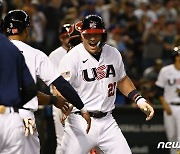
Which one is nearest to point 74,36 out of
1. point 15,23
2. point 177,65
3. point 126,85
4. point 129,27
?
point 126,85

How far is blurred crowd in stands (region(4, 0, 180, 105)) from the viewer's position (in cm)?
1462

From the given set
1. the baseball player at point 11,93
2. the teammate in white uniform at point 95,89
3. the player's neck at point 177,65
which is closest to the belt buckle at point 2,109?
the baseball player at point 11,93

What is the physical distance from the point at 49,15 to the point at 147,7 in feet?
12.8

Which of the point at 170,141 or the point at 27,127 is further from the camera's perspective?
the point at 170,141

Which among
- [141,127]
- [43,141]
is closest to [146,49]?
[141,127]

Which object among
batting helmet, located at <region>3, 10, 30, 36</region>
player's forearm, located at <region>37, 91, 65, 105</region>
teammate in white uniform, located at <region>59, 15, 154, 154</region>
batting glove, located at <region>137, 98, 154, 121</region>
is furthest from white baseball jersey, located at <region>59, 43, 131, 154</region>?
batting helmet, located at <region>3, 10, 30, 36</region>

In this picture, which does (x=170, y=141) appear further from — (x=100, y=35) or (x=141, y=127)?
(x=100, y=35)

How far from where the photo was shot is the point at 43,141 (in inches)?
428

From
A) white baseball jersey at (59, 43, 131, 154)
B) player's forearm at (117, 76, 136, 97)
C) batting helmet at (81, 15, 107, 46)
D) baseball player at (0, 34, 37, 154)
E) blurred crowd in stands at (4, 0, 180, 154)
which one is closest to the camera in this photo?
baseball player at (0, 34, 37, 154)

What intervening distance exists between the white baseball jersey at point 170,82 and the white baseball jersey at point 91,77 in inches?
160

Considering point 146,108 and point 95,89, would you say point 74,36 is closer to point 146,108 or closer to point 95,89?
point 95,89

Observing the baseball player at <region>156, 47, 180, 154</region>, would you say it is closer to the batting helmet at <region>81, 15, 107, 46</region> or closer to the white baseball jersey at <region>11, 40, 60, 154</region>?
the batting helmet at <region>81, 15, 107, 46</region>

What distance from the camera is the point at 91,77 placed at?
279 inches

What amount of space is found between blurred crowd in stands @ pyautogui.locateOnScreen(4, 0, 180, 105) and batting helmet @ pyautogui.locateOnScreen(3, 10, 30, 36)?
6814 millimetres
